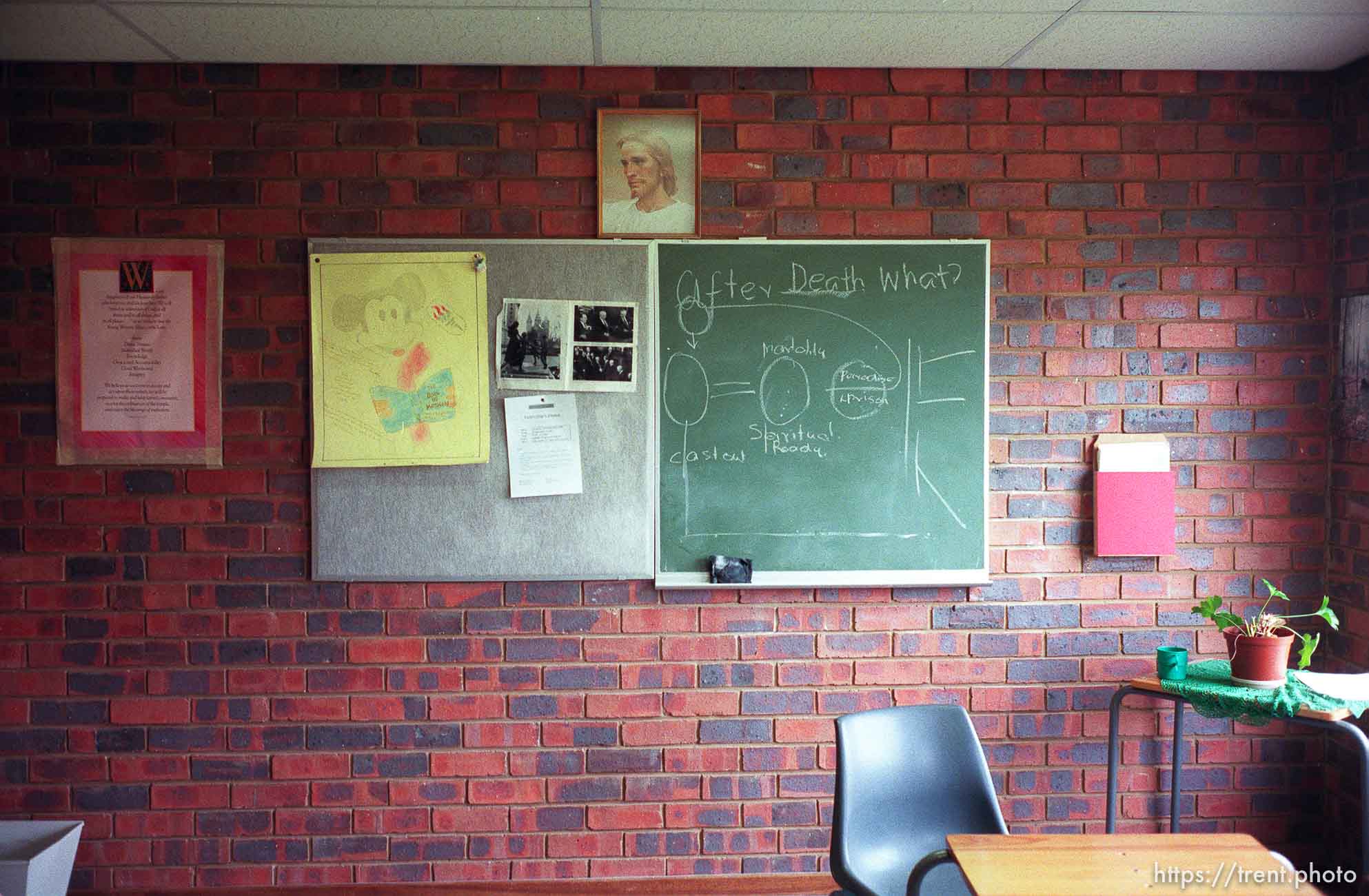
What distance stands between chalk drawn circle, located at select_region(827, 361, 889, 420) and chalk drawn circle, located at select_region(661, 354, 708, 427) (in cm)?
41

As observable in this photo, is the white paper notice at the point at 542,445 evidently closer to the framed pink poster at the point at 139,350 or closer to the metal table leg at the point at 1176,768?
the framed pink poster at the point at 139,350

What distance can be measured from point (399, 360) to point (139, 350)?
0.80 metres

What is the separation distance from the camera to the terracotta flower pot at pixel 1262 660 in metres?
2.50

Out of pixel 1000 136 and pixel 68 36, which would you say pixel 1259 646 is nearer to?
pixel 1000 136

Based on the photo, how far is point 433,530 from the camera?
287 centimetres

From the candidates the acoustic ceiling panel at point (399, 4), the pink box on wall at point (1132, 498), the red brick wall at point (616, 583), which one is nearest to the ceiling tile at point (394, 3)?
the acoustic ceiling panel at point (399, 4)

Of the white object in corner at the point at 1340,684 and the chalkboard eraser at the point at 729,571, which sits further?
the chalkboard eraser at the point at 729,571

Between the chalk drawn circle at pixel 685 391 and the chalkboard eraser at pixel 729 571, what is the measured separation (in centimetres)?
45

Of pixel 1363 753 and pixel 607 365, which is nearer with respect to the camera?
pixel 1363 753

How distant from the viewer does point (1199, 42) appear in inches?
107

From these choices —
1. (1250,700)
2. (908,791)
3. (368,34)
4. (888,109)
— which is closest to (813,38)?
(888,109)

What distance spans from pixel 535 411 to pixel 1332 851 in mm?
2922

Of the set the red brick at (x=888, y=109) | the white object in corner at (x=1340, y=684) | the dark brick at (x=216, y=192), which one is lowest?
the white object in corner at (x=1340, y=684)

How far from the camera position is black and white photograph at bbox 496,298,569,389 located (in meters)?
2.87
